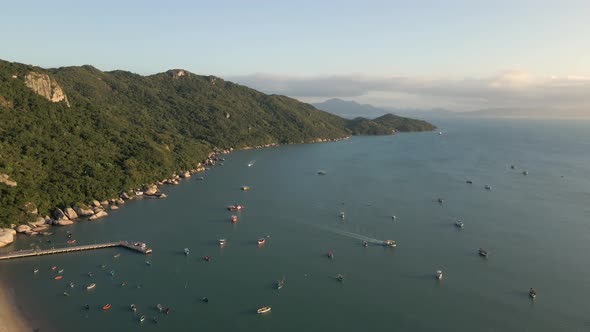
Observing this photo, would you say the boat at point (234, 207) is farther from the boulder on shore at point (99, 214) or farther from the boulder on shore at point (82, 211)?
the boulder on shore at point (82, 211)

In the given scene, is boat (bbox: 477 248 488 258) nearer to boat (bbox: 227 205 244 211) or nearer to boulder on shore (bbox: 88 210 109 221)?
boat (bbox: 227 205 244 211)

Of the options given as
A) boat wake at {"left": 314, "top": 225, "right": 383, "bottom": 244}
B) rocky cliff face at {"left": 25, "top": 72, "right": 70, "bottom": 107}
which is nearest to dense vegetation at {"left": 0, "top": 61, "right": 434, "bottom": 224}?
rocky cliff face at {"left": 25, "top": 72, "right": 70, "bottom": 107}

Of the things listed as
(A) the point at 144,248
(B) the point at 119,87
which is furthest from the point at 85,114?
(B) the point at 119,87

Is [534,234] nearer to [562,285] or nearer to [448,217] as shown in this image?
[448,217]

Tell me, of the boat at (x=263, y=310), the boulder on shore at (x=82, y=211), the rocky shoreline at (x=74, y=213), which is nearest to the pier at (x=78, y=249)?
the rocky shoreline at (x=74, y=213)

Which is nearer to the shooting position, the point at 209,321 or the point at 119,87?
the point at 209,321

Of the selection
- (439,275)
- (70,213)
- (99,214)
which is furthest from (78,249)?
(439,275)
